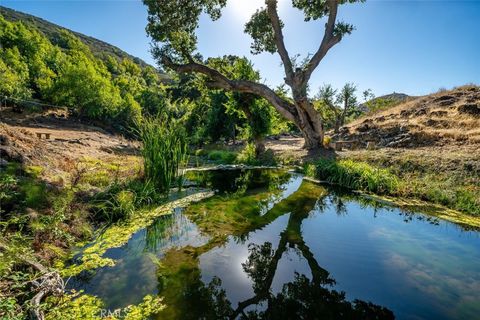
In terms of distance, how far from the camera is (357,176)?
31.4ft

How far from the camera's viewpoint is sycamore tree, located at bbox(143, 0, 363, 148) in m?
13.4

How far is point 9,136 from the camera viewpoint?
21.7ft

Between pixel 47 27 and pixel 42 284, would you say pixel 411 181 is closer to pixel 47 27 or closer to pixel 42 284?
pixel 42 284

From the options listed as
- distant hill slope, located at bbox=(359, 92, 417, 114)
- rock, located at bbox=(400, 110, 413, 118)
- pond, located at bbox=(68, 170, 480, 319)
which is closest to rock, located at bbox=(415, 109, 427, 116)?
rock, located at bbox=(400, 110, 413, 118)

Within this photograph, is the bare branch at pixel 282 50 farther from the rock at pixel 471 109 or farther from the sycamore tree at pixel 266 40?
the rock at pixel 471 109

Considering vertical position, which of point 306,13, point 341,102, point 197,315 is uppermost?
point 306,13

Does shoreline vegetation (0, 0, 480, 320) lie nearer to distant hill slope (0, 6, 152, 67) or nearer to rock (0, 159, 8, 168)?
rock (0, 159, 8, 168)

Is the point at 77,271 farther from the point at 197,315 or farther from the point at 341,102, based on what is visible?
the point at 341,102

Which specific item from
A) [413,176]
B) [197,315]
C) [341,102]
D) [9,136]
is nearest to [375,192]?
[413,176]

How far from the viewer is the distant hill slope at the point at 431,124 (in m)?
12.8

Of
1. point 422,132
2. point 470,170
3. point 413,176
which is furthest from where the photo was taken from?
point 422,132

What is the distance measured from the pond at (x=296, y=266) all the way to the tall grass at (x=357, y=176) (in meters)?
2.05

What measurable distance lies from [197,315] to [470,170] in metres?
9.73

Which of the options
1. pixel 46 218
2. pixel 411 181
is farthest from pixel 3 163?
pixel 411 181
